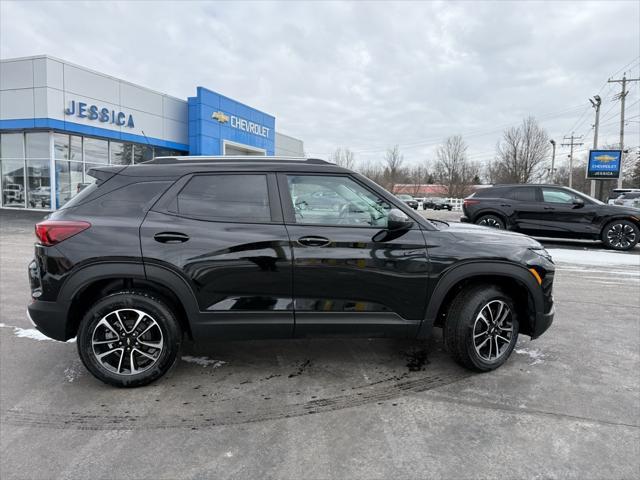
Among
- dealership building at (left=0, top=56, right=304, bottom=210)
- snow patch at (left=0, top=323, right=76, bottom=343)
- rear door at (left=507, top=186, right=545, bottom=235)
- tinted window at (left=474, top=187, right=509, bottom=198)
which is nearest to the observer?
snow patch at (left=0, top=323, right=76, bottom=343)

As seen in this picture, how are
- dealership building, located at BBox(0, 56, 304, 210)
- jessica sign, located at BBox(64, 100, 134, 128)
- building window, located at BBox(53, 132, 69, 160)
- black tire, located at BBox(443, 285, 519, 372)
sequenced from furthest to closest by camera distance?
building window, located at BBox(53, 132, 69, 160) < jessica sign, located at BBox(64, 100, 134, 128) < dealership building, located at BBox(0, 56, 304, 210) < black tire, located at BBox(443, 285, 519, 372)

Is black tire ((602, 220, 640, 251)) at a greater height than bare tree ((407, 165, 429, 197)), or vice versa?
bare tree ((407, 165, 429, 197))

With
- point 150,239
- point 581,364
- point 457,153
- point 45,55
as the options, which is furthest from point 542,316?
point 457,153

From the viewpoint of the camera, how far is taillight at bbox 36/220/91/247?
10.5ft

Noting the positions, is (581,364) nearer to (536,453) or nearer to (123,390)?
(536,453)

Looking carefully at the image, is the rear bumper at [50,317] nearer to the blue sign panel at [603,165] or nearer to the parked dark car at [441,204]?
the blue sign panel at [603,165]

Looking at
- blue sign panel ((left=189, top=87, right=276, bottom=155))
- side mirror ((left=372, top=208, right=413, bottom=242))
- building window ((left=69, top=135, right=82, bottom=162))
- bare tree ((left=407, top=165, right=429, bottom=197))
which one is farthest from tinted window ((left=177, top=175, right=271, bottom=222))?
bare tree ((left=407, top=165, right=429, bottom=197))

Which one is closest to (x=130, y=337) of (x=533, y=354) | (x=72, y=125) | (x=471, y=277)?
(x=471, y=277)

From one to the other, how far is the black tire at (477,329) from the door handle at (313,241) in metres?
1.22

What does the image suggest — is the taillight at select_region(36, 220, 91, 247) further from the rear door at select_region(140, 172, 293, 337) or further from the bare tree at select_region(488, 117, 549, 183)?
the bare tree at select_region(488, 117, 549, 183)

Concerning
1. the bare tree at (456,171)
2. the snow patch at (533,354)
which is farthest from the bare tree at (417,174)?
the snow patch at (533,354)

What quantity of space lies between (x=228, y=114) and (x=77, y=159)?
10209 millimetres

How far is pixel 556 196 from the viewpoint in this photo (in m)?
11.5

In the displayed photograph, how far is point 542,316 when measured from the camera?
3629 mm
